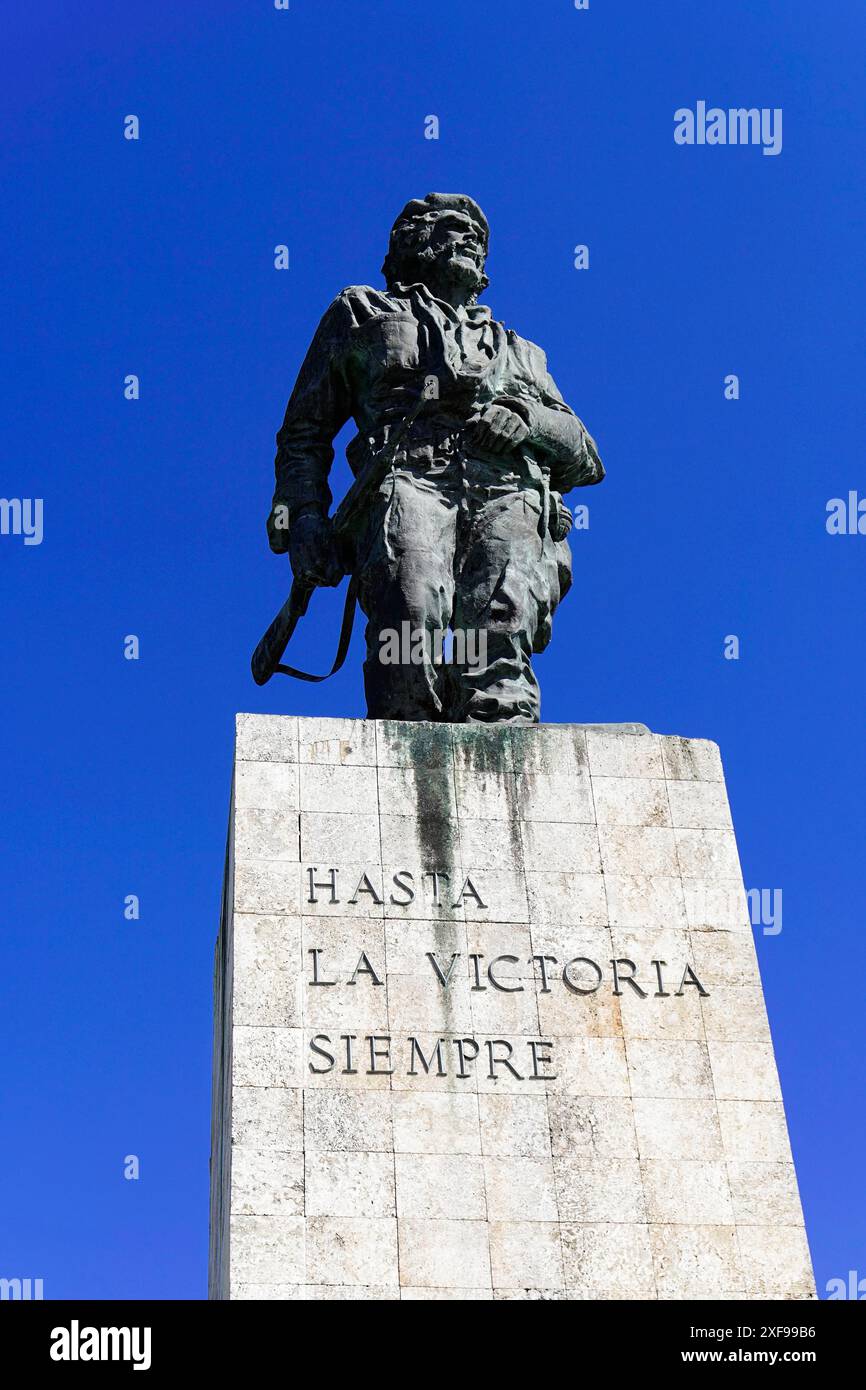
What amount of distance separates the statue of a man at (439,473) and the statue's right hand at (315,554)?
1cm

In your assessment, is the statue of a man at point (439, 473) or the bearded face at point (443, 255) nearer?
the statue of a man at point (439, 473)

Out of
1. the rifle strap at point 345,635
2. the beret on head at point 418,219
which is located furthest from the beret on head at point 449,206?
the rifle strap at point 345,635

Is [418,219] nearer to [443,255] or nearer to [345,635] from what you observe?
[443,255]

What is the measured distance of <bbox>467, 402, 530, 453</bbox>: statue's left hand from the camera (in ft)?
45.0

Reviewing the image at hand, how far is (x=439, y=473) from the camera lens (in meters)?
13.7

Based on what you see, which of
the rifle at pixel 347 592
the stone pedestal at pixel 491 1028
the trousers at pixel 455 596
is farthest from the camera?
the rifle at pixel 347 592

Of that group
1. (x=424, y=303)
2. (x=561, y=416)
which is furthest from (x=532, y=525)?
(x=424, y=303)

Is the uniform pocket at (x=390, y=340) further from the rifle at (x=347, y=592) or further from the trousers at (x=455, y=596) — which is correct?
the trousers at (x=455, y=596)

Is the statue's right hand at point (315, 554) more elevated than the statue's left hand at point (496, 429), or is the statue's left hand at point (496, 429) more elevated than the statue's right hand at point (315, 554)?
the statue's left hand at point (496, 429)

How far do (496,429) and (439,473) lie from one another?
A: 1.69 ft

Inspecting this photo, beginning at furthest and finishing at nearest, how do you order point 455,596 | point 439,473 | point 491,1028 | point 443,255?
point 443,255, point 439,473, point 455,596, point 491,1028

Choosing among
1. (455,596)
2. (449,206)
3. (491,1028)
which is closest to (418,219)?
(449,206)

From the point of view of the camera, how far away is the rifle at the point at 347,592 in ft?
44.9
